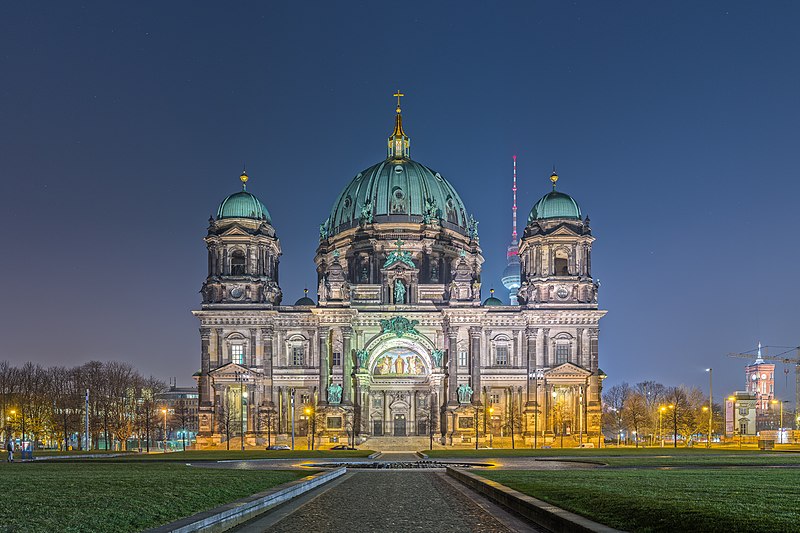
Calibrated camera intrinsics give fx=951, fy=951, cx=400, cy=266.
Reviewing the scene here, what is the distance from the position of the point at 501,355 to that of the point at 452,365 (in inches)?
291

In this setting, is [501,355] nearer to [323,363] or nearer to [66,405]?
[323,363]

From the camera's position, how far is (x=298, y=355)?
119 meters

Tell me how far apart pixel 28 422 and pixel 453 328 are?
2020 inches

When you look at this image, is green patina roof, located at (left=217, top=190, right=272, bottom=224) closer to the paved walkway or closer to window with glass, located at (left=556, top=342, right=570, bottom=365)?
window with glass, located at (left=556, top=342, right=570, bottom=365)

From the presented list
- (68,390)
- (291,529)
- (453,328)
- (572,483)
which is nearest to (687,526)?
(291,529)

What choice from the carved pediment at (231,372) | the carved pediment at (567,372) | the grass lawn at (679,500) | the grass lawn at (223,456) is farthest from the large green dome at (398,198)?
the grass lawn at (679,500)

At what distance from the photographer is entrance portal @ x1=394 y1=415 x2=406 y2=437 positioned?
11894cm

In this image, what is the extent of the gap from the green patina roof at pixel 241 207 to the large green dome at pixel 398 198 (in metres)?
17.2

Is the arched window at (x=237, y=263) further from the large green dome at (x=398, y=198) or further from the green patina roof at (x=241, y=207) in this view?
the large green dome at (x=398, y=198)

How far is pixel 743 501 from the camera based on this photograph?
21188 mm

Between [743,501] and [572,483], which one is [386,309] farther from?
[743,501]

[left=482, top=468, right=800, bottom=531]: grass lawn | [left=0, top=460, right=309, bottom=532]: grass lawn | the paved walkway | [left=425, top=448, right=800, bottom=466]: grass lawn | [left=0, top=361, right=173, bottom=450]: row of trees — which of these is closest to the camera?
[left=482, top=468, right=800, bottom=531]: grass lawn

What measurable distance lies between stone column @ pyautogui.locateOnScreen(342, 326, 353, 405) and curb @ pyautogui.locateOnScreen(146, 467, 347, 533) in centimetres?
8094

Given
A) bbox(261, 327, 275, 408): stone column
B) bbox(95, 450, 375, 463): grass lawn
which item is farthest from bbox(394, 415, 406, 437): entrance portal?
bbox(95, 450, 375, 463): grass lawn
